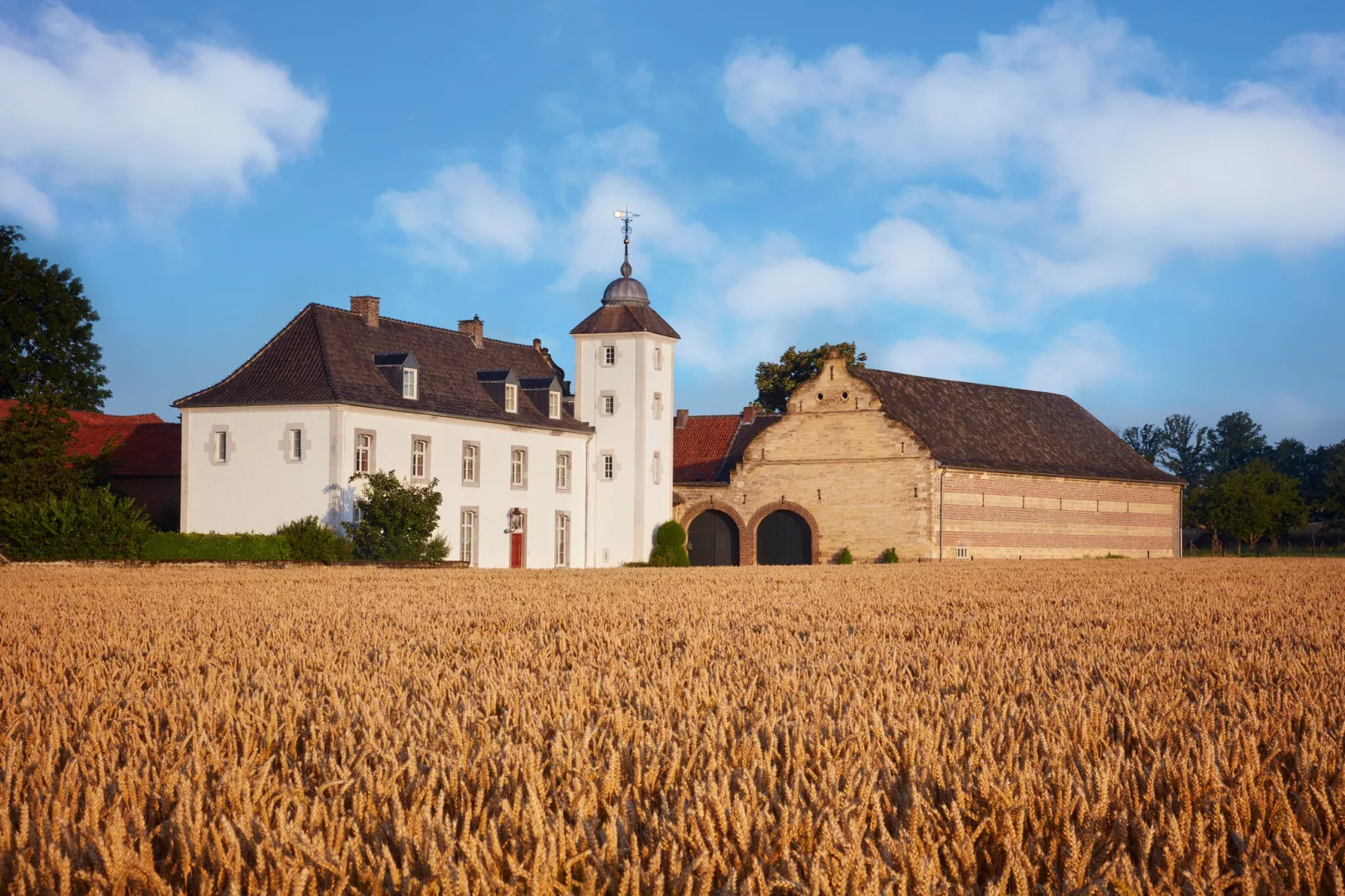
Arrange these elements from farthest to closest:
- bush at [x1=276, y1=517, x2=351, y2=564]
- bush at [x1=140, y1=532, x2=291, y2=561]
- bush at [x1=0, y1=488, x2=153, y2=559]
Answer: bush at [x1=276, y1=517, x2=351, y2=564] → bush at [x1=140, y1=532, x2=291, y2=561] → bush at [x1=0, y1=488, x2=153, y2=559]

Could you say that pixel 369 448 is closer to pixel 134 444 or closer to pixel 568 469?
pixel 568 469

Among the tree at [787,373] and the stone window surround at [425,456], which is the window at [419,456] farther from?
the tree at [787,373]

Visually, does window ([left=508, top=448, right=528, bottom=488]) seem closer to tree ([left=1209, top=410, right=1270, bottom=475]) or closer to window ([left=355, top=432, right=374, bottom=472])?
window ([left=355, top=432, right=374, bottom=472])

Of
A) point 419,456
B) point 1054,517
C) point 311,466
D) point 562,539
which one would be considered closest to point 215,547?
point 311,466

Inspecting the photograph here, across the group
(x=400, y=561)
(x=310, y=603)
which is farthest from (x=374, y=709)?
(x=400, y=561)

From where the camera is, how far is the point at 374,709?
6148 mm

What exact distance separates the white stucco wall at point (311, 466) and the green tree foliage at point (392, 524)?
4.75 feet

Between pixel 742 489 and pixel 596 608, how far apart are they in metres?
38.7

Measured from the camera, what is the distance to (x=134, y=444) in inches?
1996

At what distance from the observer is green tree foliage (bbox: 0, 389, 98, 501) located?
39.0 metres

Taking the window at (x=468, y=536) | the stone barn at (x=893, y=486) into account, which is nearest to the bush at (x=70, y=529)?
the window at (x=468, y=536)

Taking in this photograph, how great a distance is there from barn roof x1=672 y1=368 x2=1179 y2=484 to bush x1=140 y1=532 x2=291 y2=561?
21.6 m

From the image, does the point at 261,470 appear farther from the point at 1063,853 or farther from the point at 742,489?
the point at 1063,853

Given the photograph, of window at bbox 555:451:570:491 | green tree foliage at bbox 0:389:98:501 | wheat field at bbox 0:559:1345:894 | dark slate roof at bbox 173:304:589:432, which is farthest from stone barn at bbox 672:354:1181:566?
wheat field at bbox 0:559:1345:894
